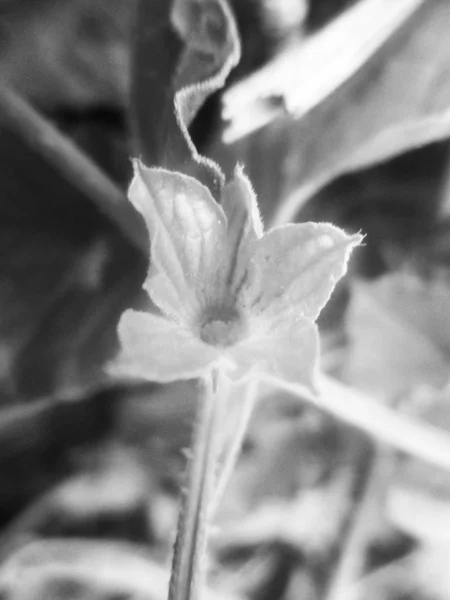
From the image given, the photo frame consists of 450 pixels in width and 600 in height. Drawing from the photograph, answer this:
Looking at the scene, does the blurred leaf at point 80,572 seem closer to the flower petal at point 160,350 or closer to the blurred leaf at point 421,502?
the blurred leaf at point 421,502

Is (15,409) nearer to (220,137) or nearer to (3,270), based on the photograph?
(3,270)

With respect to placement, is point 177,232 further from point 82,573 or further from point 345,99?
point 82,573

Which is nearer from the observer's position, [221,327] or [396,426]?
[221,327]

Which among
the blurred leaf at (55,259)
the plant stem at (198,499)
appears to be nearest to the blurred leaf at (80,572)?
the blurred leaf at (55,259)

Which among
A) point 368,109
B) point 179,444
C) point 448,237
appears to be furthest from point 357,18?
point 179,444

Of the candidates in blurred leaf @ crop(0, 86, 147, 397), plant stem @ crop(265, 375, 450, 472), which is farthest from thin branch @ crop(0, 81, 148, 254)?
plant stem @ crop(265, 375, 450, 472)

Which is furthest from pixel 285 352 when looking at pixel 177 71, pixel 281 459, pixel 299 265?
pixel 281 459
